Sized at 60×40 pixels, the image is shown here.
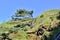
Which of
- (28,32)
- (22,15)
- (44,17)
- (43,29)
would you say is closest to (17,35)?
(28,32)

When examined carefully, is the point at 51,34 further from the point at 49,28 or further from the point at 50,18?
the point at 50,18

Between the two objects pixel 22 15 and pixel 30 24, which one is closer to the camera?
pixel 30 24

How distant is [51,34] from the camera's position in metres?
24.4

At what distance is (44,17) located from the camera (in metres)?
29.9

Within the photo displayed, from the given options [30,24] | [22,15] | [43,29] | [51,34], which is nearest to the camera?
[51,34]

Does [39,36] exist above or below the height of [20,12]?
below

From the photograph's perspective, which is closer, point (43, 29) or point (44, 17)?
point (43, 29)

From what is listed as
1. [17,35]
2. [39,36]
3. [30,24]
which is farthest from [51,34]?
[30,24]

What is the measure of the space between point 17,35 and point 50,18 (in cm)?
474

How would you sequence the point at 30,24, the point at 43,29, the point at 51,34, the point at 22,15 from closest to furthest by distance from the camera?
the point at 51,34
the point at 43,29
the point at 30,24
the point at 22,15

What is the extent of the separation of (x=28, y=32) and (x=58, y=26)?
13.6 feet

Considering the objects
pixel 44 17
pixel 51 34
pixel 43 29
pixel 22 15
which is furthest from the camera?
pixel 22 15

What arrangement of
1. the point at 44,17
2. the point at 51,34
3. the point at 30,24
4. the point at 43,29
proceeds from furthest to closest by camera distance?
1. the point at 30,24
2. the point at 44,17
3. the point at 43,29
4. the point at 51,34

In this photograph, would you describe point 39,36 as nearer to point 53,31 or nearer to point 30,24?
point 53,31
